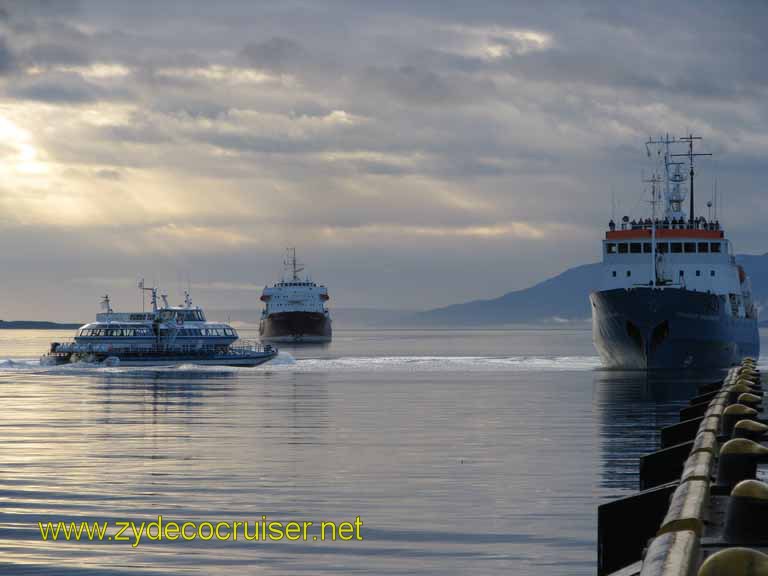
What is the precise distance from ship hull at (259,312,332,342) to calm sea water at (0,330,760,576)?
127 metres

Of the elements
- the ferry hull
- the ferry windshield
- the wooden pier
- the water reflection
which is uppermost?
the ferry windshield

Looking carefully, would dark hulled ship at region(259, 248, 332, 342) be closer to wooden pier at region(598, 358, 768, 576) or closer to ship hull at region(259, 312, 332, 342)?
ship hull at region(259, 312, 332, 342)

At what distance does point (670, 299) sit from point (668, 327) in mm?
2803

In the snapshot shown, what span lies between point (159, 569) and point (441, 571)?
3.22m

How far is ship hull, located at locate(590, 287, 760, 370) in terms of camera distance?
63250mm

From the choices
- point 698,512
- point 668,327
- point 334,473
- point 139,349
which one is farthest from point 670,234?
point 698,512

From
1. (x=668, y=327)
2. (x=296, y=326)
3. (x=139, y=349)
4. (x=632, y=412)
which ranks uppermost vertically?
(x=668, y=327)

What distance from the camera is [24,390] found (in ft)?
178

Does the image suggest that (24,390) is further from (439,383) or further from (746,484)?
(746,484)

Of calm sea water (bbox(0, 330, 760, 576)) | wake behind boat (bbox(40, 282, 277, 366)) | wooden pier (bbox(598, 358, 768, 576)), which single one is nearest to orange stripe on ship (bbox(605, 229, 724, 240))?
calm sea water (bbox(0, 330, 760, 576))

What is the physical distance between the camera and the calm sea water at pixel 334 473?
14742 mm

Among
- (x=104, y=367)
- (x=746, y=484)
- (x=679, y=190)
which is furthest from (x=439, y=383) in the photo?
(x=746, y=484)

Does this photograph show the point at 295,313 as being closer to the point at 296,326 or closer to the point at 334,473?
the point at 296,326

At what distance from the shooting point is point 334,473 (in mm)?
23031
